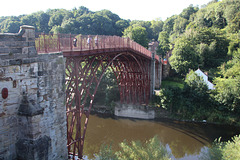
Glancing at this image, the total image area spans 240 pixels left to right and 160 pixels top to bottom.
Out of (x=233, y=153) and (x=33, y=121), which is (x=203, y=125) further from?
(x=33, y=121)

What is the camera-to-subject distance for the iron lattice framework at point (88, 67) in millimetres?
11719

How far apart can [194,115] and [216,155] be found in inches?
539

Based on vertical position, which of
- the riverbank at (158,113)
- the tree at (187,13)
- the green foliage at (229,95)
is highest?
the tree at (187,13)

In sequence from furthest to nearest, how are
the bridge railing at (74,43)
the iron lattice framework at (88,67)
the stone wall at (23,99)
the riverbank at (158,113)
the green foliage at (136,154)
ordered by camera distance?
the riverbank at (158,113)
the iron lattice framework at (88,67)
the green foliage at (136,154)
the bridge railing at (74,43)
the stone wall at (23,99)

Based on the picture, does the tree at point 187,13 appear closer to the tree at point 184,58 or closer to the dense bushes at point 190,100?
the tree at point 184,58

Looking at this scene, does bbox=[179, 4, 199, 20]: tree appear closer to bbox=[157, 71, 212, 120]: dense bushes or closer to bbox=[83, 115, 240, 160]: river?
bbox=[157, 71, 212, 120]: dense bushes

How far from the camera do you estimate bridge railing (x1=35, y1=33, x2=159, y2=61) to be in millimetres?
9578

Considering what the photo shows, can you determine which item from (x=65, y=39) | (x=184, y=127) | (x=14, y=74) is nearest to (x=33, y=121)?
(x=14, y=74)

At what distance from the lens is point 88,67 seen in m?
14.0

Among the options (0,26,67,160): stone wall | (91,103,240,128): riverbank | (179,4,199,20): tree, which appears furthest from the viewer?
(179,4,199,20): tree

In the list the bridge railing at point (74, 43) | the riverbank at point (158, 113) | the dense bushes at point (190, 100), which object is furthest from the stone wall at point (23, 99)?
the riverbank at point (158, 113)

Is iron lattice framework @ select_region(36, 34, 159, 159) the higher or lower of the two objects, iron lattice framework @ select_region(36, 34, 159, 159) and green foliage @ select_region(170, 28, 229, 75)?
the lower

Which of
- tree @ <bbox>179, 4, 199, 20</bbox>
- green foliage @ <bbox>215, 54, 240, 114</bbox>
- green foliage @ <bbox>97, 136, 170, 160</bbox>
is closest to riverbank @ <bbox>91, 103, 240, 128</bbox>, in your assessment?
green foliage @ <bbox>215, 54, 240, 114</bbox>

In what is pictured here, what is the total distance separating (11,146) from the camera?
7.60 meters
